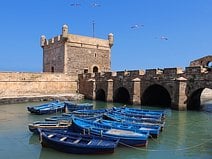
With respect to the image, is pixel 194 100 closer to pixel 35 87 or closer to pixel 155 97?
pixel 155 97

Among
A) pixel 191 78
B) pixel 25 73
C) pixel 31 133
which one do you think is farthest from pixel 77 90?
pixel 31 133

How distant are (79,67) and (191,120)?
2190 cm

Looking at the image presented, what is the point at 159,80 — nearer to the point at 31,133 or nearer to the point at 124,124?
the point at 124,124

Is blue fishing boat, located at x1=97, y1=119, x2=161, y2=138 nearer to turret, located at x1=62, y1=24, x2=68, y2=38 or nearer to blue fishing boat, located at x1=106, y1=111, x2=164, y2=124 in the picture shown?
blue fishing boat, located at x1=106, y1=111, x2=164, y2=124

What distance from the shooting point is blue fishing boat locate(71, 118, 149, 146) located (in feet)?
38.8

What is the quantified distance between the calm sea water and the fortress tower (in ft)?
64.3

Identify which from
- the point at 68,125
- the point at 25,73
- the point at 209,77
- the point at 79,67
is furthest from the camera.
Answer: the point at 79,67

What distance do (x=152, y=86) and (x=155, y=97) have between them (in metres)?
1.95

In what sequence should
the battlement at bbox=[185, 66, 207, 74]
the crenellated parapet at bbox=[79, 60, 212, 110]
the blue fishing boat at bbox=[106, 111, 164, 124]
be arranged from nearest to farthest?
the blue fishing boat at bbox=[106, 111, 164, 124]
the battlement at bbox=[185, 66, 207, 74]
the crenellated parapet at bbox=[79, 60, 212, 110]

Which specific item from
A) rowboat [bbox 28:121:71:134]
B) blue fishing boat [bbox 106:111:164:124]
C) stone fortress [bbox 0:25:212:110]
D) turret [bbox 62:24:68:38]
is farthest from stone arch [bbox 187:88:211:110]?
turret [bbox 62:24:68:38]

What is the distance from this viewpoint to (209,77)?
69.6 feet

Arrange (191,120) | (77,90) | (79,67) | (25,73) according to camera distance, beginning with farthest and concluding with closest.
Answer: (79,67)
(77,90)
(25,73)
(191,120)

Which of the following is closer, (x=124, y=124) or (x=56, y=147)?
(x=56, y=147)

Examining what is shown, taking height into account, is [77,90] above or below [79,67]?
below
